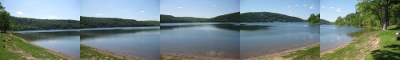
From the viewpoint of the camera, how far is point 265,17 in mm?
10992

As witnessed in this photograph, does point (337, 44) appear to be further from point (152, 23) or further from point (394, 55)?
point (152, 23)

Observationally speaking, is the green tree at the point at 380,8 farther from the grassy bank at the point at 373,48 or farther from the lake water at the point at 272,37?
the lake water at the point at 272,37

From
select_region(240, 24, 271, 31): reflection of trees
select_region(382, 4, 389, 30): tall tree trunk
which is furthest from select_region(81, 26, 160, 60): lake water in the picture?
select_region(382, 4, 389, 30): tall tree trunk

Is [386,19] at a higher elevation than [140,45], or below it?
higher

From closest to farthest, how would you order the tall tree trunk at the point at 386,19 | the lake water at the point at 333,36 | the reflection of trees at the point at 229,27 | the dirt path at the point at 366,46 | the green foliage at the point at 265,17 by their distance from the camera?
the dirt path at the point at 366,46
the tall tree trunk at the point at 386,19
the lake water at the point at 333,36
the green foliage at the point at 265,17
the reflection of trees at the point at 229,27

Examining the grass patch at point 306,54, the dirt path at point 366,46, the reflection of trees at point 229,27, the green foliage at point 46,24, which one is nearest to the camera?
the dirt path at point 366,46

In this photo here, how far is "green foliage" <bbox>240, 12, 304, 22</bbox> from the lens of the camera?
380 inches

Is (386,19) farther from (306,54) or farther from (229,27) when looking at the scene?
(229,27)

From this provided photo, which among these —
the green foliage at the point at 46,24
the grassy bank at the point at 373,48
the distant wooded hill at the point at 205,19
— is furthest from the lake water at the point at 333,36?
the green foliage at the point at 46,24

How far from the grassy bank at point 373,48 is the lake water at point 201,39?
329 centimetres

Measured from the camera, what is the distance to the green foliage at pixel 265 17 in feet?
31.7

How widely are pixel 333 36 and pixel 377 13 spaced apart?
1.98 meters

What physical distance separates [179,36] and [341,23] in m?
7.12

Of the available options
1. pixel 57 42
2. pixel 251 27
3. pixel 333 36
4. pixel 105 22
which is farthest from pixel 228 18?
pixel 57 42
